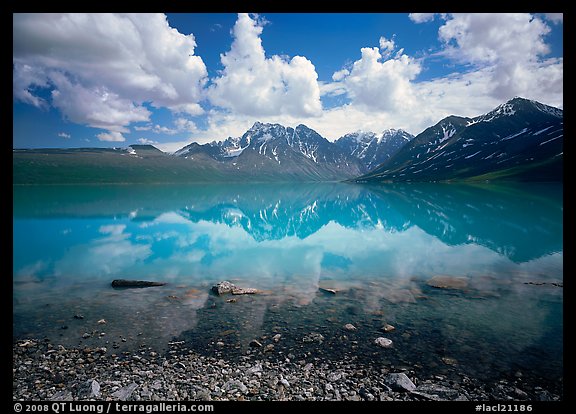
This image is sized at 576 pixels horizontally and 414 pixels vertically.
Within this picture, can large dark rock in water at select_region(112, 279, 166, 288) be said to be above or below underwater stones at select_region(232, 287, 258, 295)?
below

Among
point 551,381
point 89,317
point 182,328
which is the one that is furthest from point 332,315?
point 89,317

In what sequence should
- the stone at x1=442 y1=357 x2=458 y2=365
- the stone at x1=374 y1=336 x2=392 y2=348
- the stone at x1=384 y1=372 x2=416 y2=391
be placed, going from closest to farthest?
the stone at x1=384 y1=372 x2=416 y2=391 → the stone at x1=442 y1=357 x2=458 y2=365 → the stone at x1=374 y1=336 x2=392 y2=348

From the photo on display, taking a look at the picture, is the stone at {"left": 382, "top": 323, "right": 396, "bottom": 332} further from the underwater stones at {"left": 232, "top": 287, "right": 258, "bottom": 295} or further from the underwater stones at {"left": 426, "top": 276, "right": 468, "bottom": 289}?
the underwater stones at {"left": 232, "top": 287, "right": 258, "bottom": 295}

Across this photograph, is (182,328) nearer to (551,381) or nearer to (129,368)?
(129,368)

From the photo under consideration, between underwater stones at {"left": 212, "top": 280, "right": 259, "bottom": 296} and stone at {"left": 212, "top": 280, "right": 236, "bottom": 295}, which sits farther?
stone at {"left": 212, "top": 280, "right": 236, "bottom": 295}

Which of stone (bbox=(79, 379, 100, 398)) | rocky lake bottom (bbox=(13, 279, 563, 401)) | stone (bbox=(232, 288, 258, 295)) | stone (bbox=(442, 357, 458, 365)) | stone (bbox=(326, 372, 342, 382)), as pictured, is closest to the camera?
stone (bbox=(79, 379, 100, 398))

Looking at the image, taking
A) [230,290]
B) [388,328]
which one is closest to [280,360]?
[388,328]

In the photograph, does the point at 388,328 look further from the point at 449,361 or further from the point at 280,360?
the point at 280,360

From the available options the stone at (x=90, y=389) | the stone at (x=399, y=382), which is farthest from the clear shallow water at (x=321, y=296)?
the stone at (x=90, y=389)

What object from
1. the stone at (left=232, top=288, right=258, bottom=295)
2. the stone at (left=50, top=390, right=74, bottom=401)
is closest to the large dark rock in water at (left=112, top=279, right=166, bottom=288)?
the stone at (left=232, top=288, right=258, bottom=295)
